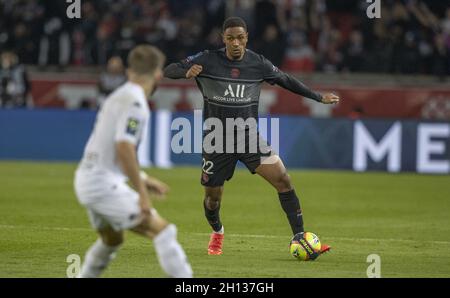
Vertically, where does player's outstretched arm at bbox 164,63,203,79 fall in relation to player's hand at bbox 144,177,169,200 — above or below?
above

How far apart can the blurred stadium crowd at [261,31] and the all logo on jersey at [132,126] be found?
1758cm

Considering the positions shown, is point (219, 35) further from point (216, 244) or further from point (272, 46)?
point (216, 244)

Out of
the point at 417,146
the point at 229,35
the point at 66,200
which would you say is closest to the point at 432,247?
the point at 229,35

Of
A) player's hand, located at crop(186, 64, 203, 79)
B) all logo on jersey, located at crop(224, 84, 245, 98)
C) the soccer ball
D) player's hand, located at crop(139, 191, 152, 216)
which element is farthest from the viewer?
all logo on jersey, located at crop(224, 84, 245, 98)

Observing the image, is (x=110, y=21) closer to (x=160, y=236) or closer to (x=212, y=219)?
(x=212, y=219)

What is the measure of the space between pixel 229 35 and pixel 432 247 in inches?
137

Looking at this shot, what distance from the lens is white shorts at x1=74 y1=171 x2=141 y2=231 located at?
311 inches

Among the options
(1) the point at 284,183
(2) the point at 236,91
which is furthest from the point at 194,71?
(1) the point at 284,183

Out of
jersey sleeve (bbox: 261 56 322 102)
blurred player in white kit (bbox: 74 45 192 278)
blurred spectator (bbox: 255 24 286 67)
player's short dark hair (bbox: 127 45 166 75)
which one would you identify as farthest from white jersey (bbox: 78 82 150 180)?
blurred spectator (bbox: 255 24 286 67)

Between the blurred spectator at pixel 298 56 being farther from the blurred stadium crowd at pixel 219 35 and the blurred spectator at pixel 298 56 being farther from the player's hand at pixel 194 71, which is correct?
the player's hand at pixel 194 71

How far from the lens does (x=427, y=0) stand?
26.3 metres

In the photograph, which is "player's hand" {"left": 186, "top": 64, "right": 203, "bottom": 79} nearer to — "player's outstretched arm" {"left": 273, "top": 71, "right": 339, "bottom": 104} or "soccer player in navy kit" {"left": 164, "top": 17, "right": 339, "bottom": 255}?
"soccer player in navy kit" {"left": 164, "top": 17, "right": 339, "bottom": 255}

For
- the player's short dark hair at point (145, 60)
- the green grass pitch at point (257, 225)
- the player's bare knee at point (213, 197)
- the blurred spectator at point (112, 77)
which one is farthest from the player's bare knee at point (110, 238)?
the blurred spectator at point (112, 77)

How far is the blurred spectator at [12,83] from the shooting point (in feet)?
83.3
